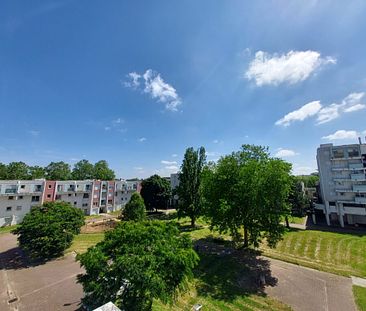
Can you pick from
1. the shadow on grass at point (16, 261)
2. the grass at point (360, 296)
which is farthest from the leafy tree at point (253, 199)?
the shadow on grass at point (16, 261)

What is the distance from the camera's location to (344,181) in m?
37.8

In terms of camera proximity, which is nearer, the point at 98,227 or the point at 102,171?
the point at 98,227

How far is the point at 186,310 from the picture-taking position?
13.1 m

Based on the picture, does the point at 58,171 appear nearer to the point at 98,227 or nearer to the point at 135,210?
the point at 98,227

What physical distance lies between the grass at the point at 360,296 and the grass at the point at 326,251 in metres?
2.63

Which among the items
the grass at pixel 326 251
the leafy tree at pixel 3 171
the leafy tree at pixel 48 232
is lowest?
the grass at pixel 326 251

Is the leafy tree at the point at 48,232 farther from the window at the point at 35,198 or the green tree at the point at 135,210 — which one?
the window at the point at 35,198

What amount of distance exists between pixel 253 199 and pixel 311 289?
8.25 m

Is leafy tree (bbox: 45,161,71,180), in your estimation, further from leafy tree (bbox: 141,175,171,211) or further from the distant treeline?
leafy tree (bbox: 141,175,171,211)

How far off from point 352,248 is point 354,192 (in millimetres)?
16015

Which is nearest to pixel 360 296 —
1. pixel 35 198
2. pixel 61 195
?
pixel 35 198

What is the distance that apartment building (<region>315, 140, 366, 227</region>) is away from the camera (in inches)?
1427

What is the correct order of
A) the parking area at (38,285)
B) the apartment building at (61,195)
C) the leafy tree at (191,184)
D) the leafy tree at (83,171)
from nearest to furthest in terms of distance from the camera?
the parking area at (38,285) → the leafy tree at (191,184) → the apartment building at (61,195) → the leafy tree at (83,171)

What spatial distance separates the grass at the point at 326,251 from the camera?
2021 cm
